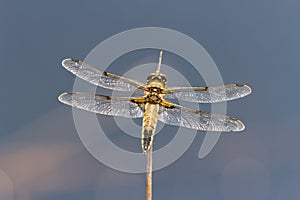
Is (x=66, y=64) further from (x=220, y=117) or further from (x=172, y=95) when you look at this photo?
(x=220, y=117)

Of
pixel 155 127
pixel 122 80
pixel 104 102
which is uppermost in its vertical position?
pixel 122 80

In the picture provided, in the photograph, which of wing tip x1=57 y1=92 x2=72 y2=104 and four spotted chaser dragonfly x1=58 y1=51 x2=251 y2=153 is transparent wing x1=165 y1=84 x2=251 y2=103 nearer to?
four spotted chaser dragonfly x1=58 y1=51 x2=251 y2=153

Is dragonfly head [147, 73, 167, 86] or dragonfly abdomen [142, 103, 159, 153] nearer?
dragonfly abdomen [142, 103, 159, 153]

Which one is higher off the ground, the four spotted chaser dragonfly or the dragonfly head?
the dragonfly head

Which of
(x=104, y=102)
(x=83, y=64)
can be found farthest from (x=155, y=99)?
(x=83, y=64)

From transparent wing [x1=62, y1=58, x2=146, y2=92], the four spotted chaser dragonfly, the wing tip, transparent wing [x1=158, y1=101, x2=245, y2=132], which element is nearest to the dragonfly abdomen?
the four spotted chaser dragonfly

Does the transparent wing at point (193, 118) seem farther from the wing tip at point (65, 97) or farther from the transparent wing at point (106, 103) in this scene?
the wing tip at point (65, 97)

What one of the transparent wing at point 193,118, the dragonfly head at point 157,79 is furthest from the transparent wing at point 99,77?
the transparent wing at point 193,118
